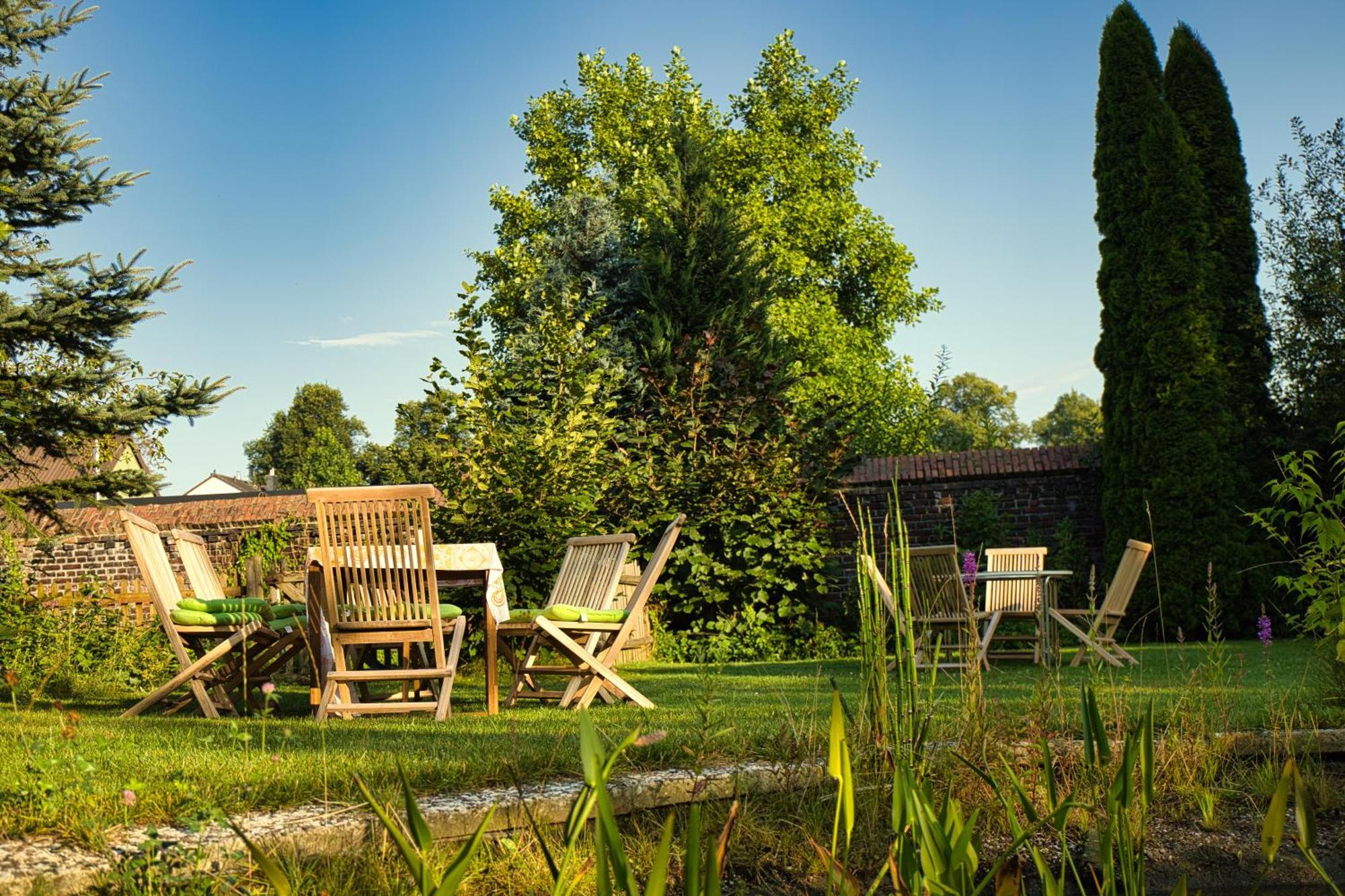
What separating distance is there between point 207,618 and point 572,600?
215 cm

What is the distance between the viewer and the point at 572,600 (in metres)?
6.96

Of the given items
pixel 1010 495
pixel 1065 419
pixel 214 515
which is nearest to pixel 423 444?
pixel 214 515

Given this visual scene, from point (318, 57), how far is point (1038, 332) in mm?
9119

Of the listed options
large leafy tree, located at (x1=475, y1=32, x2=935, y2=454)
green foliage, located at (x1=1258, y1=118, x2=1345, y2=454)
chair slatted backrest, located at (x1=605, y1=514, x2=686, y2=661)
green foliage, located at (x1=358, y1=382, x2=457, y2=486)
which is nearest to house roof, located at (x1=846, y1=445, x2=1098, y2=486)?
green foliage, located at (x1=1258, y1=118, x2=1345, y2=454)

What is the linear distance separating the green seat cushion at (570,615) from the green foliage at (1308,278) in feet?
31.1

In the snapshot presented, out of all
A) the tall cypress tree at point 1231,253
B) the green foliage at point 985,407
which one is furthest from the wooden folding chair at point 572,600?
the green foliage at point 985,407

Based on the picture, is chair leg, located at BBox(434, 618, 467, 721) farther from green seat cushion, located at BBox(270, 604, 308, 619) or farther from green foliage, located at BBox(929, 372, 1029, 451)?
green foliage, located at BBox(929, 372, 1029, 451)

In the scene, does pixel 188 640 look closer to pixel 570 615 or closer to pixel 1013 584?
pixel 570 615

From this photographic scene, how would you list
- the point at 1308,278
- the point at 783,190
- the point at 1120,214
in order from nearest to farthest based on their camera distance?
the point at 1308,278 → the point at 1120,214 → the point at 783,190

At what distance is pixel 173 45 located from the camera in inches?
409

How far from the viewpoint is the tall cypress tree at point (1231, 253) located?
12.5 metres

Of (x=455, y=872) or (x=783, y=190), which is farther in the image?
(x=783, y=190)

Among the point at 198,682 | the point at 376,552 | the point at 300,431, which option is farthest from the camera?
the point at 300,431

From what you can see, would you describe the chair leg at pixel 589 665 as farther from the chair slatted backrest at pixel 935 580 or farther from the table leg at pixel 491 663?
the chair slatted backrest at pixel 935 580
